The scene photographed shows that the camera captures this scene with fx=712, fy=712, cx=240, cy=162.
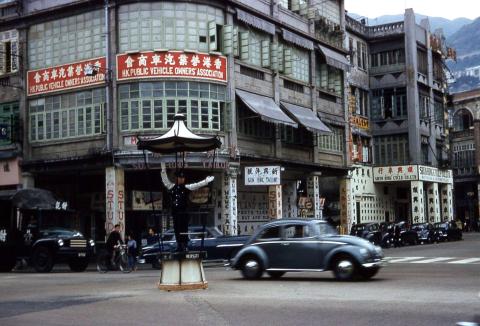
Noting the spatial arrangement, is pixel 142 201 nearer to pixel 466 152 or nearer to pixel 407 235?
pixel 407 235

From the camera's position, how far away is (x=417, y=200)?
51.6 m

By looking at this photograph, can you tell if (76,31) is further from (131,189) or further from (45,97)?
(131,189)

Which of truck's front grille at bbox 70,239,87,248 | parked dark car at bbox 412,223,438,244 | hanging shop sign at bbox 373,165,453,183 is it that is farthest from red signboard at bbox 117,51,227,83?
hanging shop sign at bbox 373,165,453,183

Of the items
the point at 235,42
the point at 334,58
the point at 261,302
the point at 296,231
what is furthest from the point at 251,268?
the point at 334,58

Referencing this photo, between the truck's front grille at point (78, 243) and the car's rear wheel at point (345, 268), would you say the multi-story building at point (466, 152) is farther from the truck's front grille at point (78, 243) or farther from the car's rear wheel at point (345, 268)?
the car's rear wheel at point (345, 268)

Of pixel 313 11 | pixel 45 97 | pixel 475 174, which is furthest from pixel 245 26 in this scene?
pixel 475 174

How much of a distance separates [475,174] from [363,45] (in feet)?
87.4

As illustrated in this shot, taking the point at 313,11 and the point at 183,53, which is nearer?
the point at 183,53

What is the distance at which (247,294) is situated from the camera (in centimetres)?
1441

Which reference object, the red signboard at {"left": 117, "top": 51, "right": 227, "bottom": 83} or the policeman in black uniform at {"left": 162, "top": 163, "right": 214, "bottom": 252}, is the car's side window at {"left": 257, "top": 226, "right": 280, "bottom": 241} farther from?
the red signboard at {"left": 117, "top": 51, "right": 227, "bottom": 83}

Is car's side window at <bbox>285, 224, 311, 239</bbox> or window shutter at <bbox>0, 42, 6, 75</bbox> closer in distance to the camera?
car's side window at <bbox>285, 224, 311, 239</bbox>

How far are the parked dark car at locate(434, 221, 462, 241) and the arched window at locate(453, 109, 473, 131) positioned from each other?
1250 inches

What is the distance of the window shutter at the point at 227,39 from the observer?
33622 millimetres

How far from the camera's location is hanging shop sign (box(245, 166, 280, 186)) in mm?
33156
